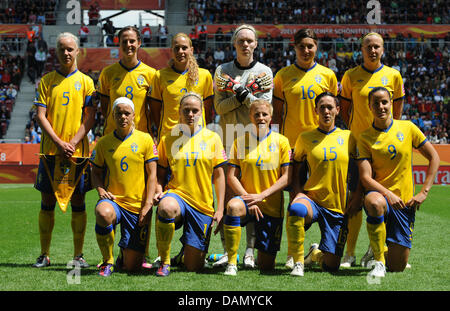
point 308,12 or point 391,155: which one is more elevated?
point 308,12

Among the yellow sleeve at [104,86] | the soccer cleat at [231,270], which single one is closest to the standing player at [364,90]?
the soccer cleat at [231,270]

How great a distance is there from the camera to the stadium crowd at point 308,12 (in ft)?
97.6

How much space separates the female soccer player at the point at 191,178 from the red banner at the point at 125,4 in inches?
→ 1035

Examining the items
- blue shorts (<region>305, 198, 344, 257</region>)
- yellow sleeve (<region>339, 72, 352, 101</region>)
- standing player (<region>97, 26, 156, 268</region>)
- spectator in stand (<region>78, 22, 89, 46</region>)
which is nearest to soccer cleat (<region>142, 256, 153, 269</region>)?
standing player (<region>97, 26, 156, 268</region>)

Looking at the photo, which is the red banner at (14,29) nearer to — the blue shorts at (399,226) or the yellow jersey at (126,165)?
the yellow jersey at (126,165)

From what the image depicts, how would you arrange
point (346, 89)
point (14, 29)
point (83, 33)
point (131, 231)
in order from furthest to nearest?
point (83, 33), point (14, 29), point (346, 89), point (131, 231)

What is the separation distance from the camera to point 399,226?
17.5 feet

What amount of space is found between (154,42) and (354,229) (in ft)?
76.6

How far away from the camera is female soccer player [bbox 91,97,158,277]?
5258mm

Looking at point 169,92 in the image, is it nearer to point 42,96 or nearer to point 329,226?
point 42,96

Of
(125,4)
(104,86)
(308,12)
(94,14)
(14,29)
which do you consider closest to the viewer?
(104,86)

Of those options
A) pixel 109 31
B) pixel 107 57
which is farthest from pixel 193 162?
pixel 109 31

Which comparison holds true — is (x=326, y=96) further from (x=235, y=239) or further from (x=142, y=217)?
(x=142, y=217)

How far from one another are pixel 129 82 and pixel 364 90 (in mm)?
2383
